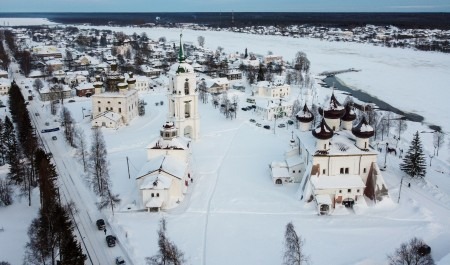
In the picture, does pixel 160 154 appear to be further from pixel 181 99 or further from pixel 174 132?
pixel 181 99

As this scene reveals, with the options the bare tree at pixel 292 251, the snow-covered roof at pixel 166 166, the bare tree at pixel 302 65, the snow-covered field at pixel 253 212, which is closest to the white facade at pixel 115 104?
the snow-covered field at pixel 253 212

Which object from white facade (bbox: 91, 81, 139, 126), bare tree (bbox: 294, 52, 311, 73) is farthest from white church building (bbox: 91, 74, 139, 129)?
bare tree (bbox: 294, 52, 311, 73)

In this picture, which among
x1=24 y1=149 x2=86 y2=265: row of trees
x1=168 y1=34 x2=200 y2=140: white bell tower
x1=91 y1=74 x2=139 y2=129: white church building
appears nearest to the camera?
x1=24 y1=149 x2=86 y2=265: row of trees

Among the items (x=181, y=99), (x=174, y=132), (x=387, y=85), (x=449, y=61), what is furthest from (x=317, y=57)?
(x=174, y=132)

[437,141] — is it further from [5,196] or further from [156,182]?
[5,196]

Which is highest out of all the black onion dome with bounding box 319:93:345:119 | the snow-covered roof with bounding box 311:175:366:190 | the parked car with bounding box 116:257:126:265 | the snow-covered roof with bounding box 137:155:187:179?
the black onion dome with bounding box 319:93:345:119

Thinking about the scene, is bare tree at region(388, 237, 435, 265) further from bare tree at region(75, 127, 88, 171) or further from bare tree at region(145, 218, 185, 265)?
bare tree at region(75, 127, 88, 171)
